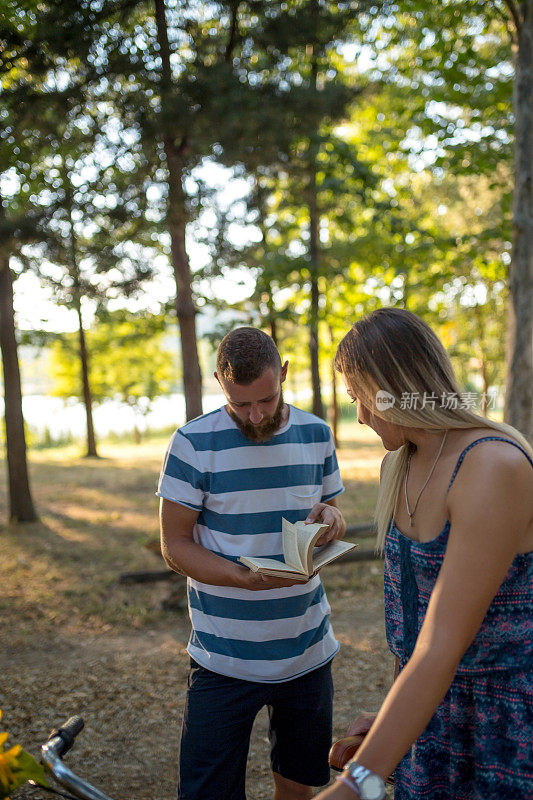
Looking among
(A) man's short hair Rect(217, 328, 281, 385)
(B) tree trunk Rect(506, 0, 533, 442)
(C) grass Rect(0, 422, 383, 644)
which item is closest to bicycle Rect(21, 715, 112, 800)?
(A) man's short hair Rect(217, 328, 281, 385)

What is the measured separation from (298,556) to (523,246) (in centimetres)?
612

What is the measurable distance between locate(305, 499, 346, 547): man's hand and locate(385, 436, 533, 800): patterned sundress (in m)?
0.83

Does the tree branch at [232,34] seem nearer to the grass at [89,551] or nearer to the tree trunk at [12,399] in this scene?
the tree trunk at [12,399]

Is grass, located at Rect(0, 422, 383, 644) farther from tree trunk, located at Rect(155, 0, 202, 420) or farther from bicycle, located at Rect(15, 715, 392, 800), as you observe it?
bicycle, located at Rect(15, 715, 392, 800)

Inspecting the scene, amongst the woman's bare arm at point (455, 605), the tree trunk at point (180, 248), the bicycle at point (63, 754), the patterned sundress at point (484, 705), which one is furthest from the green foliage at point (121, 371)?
the woman's bare arm at point (455, 605)

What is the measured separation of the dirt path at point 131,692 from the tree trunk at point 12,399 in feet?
14.6

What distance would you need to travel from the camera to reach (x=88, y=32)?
606 cm

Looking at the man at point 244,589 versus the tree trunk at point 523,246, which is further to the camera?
Result: the tree trunk at point 523,246

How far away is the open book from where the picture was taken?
7.27 ft

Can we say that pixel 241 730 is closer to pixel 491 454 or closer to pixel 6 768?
pixel 6 768

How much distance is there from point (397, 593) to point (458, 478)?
0.46m

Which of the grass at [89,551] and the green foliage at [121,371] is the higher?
the green foliage at [121,371]

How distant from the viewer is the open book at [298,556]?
221 cm

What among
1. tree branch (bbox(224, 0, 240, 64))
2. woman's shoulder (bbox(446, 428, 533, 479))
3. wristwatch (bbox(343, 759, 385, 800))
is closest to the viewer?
wristwatch (bbox(343, 759, 385, 800))
